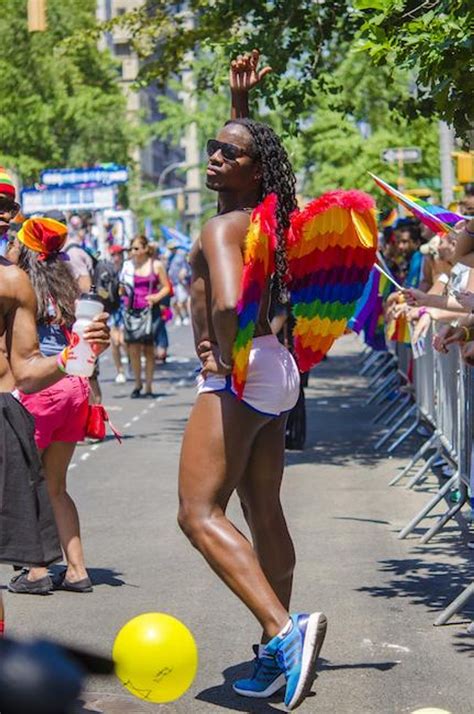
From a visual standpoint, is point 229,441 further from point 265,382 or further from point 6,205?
point 6,205

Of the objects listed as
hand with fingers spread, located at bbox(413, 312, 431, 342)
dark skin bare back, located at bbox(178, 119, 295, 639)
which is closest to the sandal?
dark skin bare back, located at bbox(178, 119, 295, 639)

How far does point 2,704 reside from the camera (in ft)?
8.67

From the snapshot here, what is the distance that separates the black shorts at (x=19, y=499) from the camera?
18.3 ft

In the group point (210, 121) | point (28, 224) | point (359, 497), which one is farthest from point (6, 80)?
point (28, 224)

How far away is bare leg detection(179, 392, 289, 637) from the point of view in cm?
551

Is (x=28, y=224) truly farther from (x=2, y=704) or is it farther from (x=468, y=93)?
(x=2, y=704)

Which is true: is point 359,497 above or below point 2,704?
below

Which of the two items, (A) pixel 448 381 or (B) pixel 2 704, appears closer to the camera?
(B) pixel 2 704

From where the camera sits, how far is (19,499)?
18.4ft

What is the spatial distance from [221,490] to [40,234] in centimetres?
220

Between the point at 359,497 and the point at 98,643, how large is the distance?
14.8 feet

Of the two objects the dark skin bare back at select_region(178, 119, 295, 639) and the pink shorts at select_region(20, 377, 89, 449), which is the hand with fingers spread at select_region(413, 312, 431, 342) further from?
the dark skin bare back at select_region(178, 119, 295, 639)

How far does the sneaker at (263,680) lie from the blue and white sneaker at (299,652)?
239 mm

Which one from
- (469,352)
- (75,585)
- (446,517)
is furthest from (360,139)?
(469,352)
